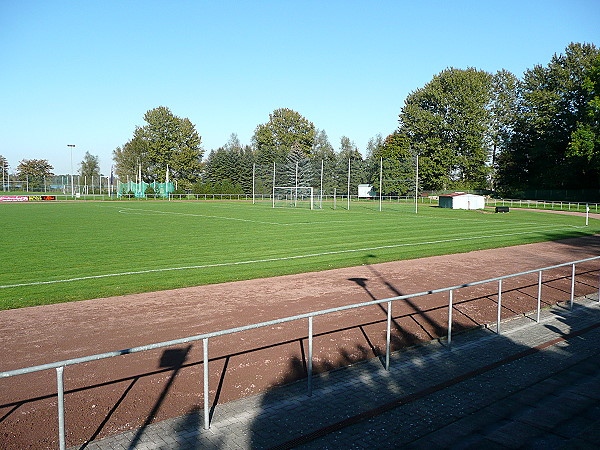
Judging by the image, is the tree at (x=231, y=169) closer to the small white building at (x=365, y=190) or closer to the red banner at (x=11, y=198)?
the small white building at (x=365, y=190)

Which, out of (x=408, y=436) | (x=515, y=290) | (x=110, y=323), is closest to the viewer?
(x=408, y=436)

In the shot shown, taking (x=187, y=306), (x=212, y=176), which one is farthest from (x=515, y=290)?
(x=212, y=176)

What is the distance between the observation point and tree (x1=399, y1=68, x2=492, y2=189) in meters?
80.2

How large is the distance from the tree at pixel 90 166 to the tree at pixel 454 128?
317 feet

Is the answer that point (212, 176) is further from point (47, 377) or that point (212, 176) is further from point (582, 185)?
point (47, 377)

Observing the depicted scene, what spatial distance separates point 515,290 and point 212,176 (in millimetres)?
86507

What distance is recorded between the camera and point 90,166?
147 metres

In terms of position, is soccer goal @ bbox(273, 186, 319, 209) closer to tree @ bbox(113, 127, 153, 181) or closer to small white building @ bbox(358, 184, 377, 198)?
small white building @ bbox(358, 184, 377, 198)

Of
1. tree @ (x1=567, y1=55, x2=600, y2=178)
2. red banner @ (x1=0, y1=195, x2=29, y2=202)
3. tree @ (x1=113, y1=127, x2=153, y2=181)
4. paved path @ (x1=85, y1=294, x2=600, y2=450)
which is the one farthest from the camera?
tree @ (x1=113, y1=127, x2=153, y2=181)

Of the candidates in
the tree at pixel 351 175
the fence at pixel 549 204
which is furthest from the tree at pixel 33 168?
the fence at pixel 549 204

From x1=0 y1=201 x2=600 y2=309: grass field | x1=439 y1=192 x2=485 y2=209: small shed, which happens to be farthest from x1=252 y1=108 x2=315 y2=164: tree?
x1=0 y1=201 x2=600 y2=309: grass field

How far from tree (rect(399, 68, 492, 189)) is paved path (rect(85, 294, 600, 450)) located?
75.6 m

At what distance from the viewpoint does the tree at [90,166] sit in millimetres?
141938

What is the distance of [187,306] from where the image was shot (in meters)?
11.2
